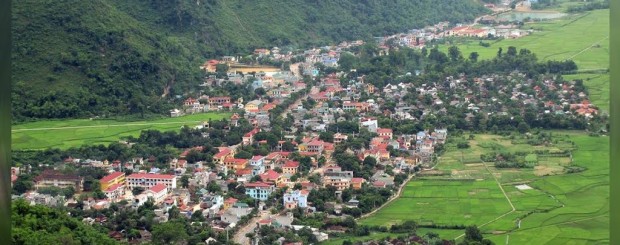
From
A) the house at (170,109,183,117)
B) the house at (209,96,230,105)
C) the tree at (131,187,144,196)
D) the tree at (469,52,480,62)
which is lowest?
the tree at (131,187,144,196)

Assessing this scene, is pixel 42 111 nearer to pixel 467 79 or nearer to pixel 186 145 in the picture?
pixel 186 145

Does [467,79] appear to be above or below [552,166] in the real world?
above

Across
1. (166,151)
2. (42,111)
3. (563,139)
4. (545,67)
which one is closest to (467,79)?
(545,67)

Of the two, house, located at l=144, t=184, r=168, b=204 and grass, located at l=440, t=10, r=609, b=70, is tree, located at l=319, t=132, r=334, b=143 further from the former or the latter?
grass, located at l=440, t=10, r=609, b=70

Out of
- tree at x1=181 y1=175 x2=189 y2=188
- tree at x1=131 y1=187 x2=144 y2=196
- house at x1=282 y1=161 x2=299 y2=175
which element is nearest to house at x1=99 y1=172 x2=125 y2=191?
tree at x1=131 y1=187 x2=144 y2=196

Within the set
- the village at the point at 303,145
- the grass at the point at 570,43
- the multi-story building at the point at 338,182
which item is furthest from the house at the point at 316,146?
the grass at the point at 570,43

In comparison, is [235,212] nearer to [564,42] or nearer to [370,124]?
[370,124]
